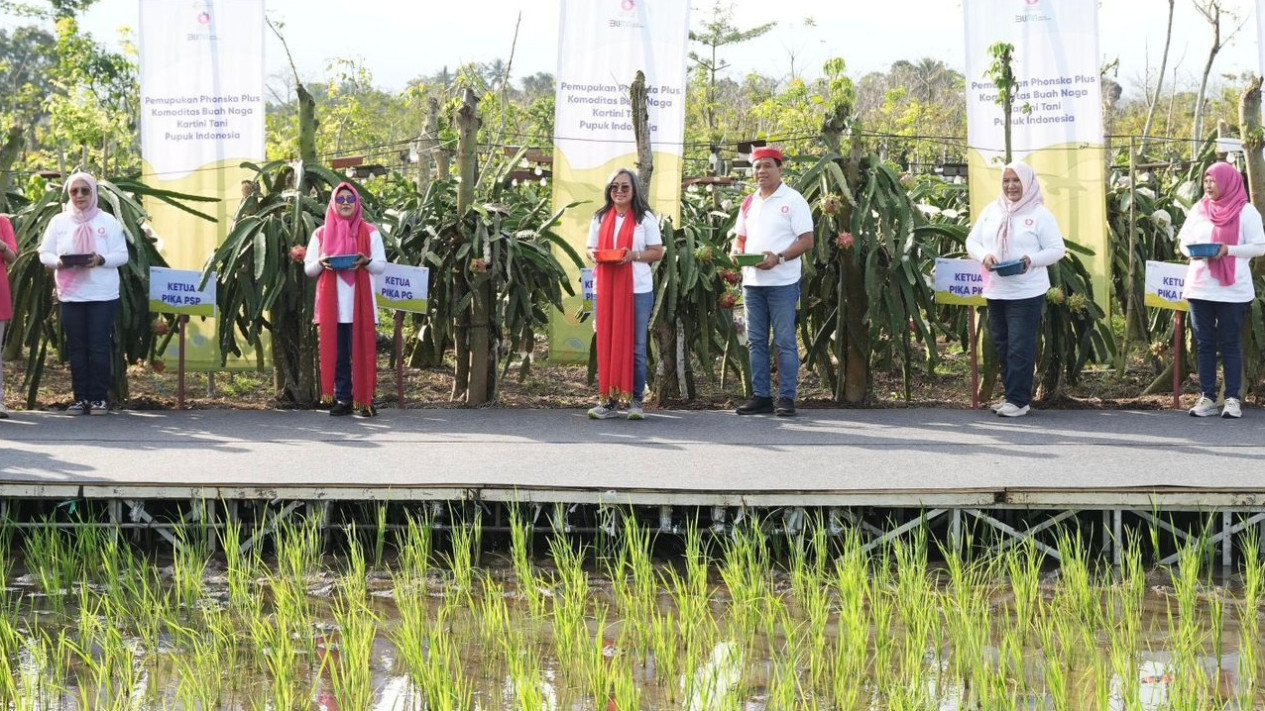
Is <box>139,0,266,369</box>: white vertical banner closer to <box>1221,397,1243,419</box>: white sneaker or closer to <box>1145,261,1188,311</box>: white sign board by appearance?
<box>1145,261,1188,311</box>: white sign board

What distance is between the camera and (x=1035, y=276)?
8.86 m

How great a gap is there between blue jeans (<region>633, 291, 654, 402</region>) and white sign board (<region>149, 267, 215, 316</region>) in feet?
8.12

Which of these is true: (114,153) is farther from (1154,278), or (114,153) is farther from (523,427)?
(1154,278)

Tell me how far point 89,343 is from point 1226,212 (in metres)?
6.20

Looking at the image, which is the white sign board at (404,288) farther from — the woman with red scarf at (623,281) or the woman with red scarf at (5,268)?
the woman with red scarf at (5,268)

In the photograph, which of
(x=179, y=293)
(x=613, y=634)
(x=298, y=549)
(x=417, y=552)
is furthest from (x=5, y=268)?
(x=613, y=634)

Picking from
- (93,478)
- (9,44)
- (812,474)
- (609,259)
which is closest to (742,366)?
(609,259)

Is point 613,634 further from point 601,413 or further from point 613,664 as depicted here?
point 601,413

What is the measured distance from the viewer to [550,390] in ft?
36.3

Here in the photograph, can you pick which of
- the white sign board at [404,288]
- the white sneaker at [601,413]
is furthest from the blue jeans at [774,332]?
the white sign board at [404,288]

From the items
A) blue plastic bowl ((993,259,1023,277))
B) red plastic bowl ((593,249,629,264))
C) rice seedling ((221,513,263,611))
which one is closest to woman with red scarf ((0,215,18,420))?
red plastic bowl ((593,249,629,264))

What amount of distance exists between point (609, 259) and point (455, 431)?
1215mm

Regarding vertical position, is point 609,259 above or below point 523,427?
above

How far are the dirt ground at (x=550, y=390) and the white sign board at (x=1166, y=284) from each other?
0.65 metres
